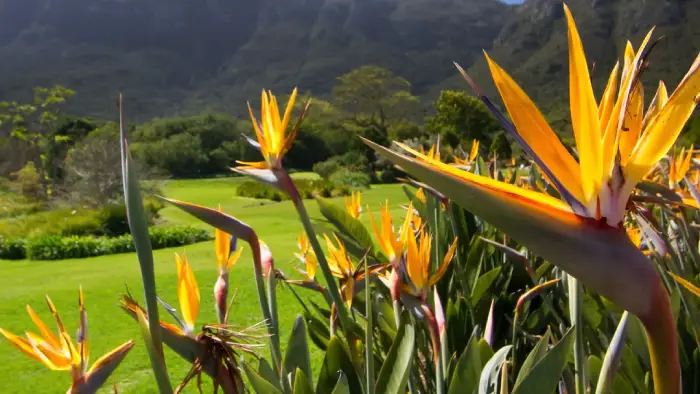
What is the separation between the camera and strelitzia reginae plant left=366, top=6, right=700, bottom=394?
244 mm

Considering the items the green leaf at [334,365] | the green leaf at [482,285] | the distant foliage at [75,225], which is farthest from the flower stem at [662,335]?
the distant foliage at [75,225]

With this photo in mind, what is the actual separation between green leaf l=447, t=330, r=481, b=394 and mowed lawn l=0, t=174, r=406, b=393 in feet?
1.41

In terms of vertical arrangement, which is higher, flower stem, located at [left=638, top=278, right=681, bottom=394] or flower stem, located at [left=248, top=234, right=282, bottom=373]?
flower stem, located at [left=638, top=278, right=681, bottom=394]

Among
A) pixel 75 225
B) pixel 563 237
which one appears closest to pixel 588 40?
pixel 75 225

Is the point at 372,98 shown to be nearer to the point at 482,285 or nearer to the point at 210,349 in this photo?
the point at 482,285

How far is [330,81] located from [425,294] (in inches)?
2394

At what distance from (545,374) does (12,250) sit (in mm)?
7001

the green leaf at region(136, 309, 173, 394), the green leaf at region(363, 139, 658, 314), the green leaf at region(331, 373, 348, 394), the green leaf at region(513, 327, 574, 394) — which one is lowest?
the green leaf at region(331, 373, 348, 394)

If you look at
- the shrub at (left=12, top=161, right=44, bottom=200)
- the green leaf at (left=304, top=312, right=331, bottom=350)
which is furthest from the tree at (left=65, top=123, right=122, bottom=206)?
the green leaf at (left=304, top=312, right=331, bottom=350)

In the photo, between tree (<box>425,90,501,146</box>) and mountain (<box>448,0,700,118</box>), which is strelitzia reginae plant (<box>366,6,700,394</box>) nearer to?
tree (<box>425,90,501,146</box>)

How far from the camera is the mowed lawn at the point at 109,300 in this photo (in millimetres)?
2412

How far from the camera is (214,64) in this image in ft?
235

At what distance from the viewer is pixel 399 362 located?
560 mm

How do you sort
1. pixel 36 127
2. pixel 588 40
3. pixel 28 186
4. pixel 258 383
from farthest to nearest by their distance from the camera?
pixel 588 40 → pixel 36 127 → pixel 28 186 → pixel 258 383
